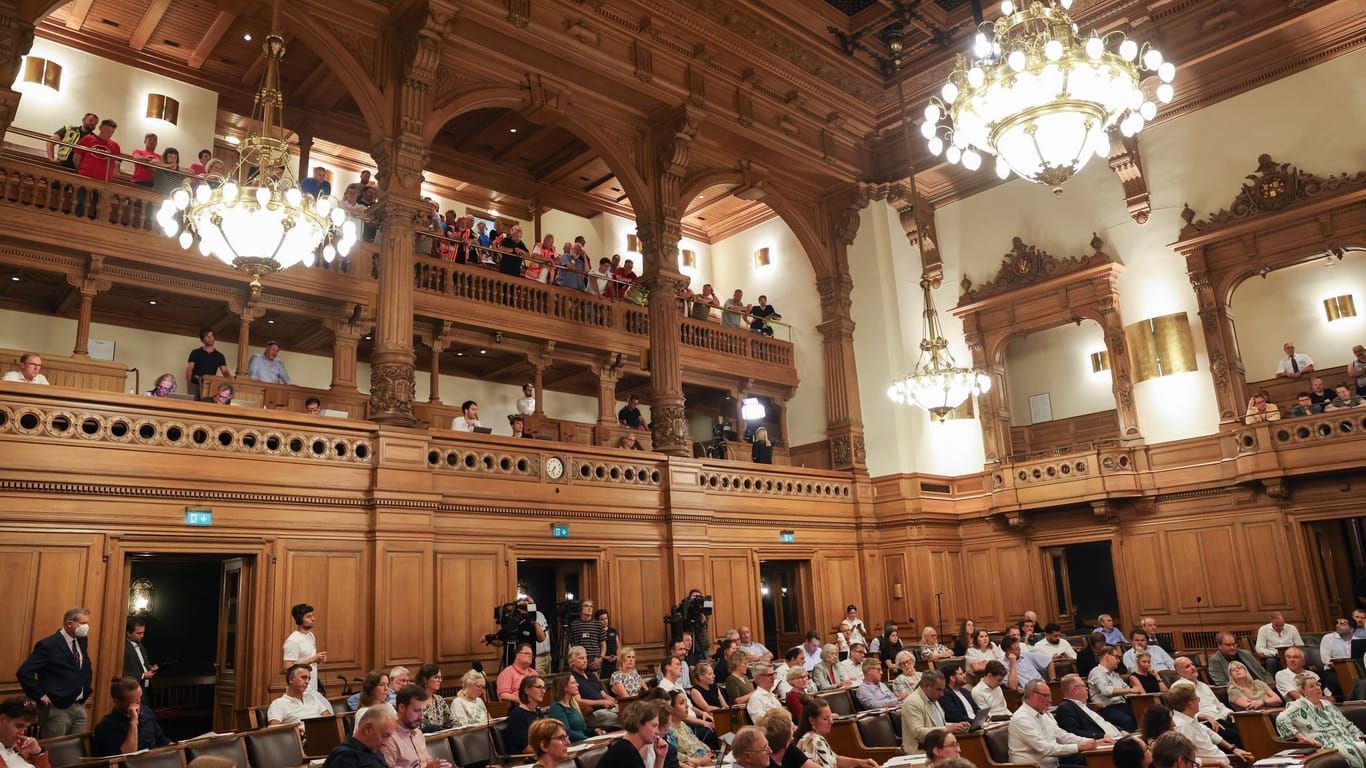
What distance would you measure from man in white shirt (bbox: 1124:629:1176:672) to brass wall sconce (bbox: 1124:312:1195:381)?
4567 millimetres

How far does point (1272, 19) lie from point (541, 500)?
38.5 feet

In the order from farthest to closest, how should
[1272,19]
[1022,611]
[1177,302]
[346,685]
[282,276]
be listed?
[1022,611]
[1177,302]
[1272,19]
[282,276]
[346,685]

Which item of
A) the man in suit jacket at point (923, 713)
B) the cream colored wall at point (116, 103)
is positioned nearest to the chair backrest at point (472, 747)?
the man in suit jacket at point (923, 713)

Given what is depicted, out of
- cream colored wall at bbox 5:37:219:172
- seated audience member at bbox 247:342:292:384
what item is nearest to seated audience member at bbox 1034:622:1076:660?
seated audience member at bbox 247:342:292:384

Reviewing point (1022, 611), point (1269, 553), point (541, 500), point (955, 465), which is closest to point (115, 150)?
point (541, 500)

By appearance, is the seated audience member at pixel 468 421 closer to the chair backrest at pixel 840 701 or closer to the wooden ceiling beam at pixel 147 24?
the chair backrest at pixel 840 701

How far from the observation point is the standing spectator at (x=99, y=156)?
10875mm

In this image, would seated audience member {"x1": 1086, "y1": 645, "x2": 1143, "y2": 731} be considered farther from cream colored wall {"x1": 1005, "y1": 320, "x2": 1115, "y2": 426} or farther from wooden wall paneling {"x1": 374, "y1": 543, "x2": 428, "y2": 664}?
cream colored wall {"x1": 1005, "y1": 320, "x2": 1115, "y2": 426}

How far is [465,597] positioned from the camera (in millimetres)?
10391

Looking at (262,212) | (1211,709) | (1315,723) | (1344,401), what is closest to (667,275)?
(262,212)

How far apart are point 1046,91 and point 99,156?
10.3 metres

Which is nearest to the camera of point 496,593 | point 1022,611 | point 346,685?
point 346,685

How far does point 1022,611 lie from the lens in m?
14.8

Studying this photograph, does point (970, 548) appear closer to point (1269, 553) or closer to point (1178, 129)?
point (1269, 553)
